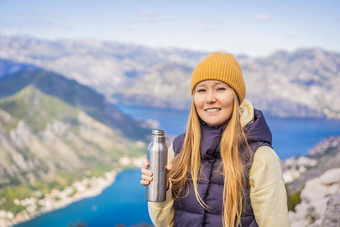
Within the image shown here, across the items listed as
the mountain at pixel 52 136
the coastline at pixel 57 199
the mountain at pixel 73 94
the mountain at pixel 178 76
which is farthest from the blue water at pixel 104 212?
the mountain at pixel 178 76

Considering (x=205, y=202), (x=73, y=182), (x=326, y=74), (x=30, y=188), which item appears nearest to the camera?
(x=205, y=202)

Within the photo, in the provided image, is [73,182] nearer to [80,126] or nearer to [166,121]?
[80,126]

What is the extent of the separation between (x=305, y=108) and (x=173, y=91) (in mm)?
56822

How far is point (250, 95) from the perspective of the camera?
14050 cm

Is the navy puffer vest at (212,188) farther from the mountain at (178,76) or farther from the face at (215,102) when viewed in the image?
the mountain at (178,76)

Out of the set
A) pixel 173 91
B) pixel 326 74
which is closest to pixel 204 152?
pixel 173 91

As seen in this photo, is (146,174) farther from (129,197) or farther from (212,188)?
(129,197)

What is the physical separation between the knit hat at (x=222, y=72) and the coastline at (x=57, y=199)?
6129 centimetres

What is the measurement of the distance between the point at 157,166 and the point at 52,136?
9099 centimetres

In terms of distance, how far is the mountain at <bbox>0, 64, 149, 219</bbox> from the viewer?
2702 inches

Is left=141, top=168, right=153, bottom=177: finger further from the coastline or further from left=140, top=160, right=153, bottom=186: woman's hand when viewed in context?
the coastline

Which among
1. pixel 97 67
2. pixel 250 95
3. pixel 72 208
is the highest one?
pixel 97 67

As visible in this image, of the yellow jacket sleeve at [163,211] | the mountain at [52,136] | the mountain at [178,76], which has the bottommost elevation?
the yellow jacket sleeve at [163,211]

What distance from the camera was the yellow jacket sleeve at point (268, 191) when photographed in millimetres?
1549
